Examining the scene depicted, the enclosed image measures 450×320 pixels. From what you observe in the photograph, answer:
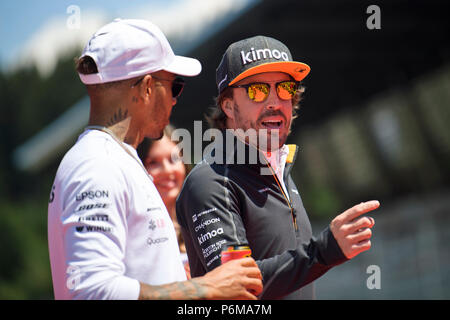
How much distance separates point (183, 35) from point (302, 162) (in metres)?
8.00

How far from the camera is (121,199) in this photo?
240 cm

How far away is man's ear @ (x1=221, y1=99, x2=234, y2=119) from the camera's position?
3.33 metres

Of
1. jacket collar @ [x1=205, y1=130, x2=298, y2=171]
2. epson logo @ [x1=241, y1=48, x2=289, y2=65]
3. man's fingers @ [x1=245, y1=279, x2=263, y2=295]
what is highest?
epson logo @ [x1=241, y1=48, x2=289, y2=65]

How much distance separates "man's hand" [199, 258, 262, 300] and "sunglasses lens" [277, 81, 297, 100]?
3.27 feet

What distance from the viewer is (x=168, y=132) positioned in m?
5.29

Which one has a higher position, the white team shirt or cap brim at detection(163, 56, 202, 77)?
cap brim at detection(163, 56, 202, 77)

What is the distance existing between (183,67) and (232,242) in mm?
807

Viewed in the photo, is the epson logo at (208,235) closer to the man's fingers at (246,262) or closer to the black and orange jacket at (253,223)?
the black and orange jacket at (253,223)

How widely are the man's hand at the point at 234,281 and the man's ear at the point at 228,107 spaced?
3.31 feet

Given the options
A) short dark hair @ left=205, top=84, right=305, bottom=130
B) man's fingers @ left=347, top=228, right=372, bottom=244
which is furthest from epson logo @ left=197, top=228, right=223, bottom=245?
short dark hair @ left=205, top=84, right=305, bottom=130

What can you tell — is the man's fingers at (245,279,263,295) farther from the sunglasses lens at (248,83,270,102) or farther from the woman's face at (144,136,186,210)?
the woman's face at (144,136,186,210)

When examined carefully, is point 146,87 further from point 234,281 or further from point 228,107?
point 234,281

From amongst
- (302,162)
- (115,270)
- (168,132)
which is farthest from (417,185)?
(115,270)

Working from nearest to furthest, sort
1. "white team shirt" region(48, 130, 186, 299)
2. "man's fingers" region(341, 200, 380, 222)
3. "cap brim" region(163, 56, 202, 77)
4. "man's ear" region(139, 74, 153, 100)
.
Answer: "white team shirt" region(48, 130, 186, 299) → "man's fingers" region(341, 200, 380, 222) → "man's ear" region(139, 74, 153, 100) → "cap brim" region(163, 56, 202, 77)
